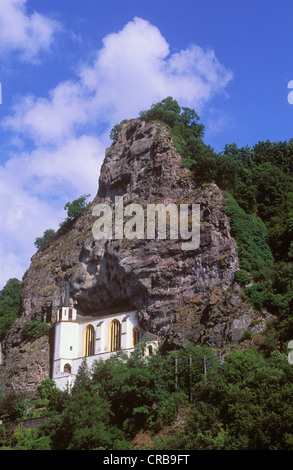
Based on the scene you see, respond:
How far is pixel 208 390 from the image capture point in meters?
36.6

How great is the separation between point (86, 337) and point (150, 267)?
12.3 meters

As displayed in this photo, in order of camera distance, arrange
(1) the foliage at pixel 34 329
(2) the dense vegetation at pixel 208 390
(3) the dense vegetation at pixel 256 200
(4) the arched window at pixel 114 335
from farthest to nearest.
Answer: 1. (1) the foliage at pixel 34 329
2. (4) the arched window at pixel 114 335
3. (3) the dense vegetation at pixel 256 200
4. (2) the dense vegetation at pixel 208 390

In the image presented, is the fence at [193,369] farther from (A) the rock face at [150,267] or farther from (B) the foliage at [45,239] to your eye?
(B) the foliage at [45,239]

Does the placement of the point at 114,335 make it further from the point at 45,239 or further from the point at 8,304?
the point at 8,304

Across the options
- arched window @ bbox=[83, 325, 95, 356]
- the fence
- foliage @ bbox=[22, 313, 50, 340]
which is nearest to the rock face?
foliage @ bbox=[22, 313, 50, 340]

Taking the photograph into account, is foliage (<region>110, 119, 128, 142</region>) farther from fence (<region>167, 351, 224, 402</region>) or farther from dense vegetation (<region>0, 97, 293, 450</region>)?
fence (<region>167, 351, 224, 402</region>)

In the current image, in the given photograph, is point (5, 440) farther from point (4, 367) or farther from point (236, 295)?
point (236, 295)

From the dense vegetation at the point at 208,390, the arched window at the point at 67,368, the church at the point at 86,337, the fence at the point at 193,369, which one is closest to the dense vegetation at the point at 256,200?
the dense vegetation at the point at 208,390

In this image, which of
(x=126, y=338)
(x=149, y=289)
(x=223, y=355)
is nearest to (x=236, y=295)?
(x=223, y=355)

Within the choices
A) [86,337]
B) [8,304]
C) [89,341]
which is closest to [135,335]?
[89,341]

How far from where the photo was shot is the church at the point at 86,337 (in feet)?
174

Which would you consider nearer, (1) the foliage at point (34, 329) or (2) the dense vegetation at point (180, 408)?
(2) the dense vegetation at point (180, 408)

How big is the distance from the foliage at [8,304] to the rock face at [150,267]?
4.76 m

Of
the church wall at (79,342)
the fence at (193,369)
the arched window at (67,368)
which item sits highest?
the church wall at (79,342)
